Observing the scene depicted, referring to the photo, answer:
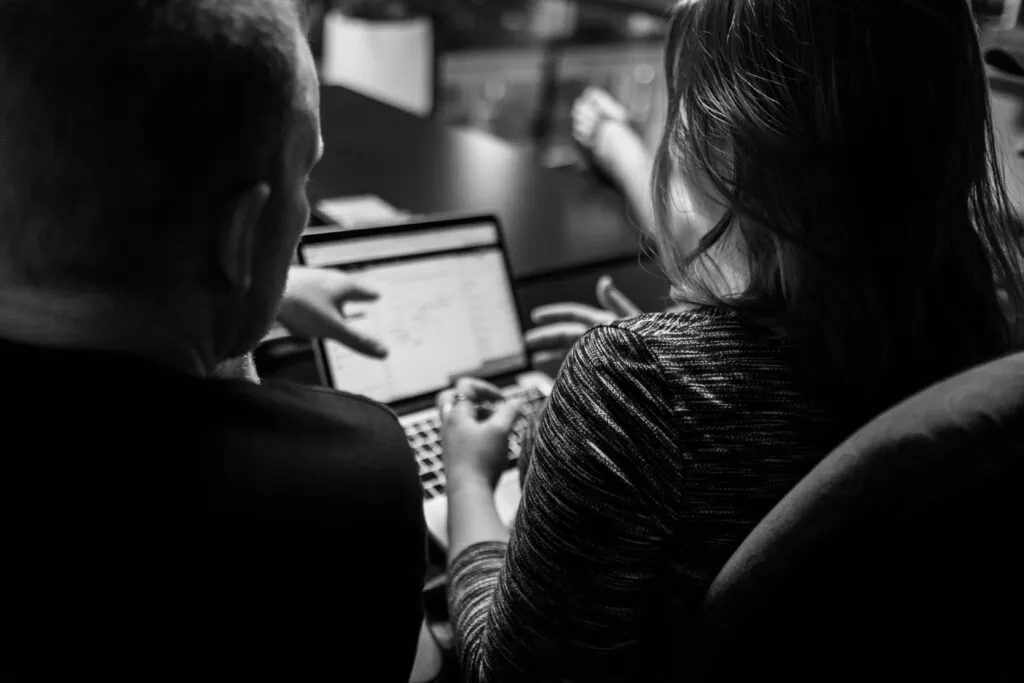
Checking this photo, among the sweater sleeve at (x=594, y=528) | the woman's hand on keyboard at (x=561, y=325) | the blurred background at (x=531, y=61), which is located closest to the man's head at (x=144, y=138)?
the sweater sleeve at (x=594, y=528)

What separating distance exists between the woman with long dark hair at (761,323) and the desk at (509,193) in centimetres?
83

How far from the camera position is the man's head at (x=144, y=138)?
17.3 inches

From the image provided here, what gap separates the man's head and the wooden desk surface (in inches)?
43.5

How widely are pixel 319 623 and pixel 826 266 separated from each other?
44cm

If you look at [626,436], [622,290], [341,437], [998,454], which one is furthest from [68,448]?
[622,290]

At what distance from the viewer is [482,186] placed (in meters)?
1.97

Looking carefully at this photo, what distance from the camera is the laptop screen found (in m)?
1.15

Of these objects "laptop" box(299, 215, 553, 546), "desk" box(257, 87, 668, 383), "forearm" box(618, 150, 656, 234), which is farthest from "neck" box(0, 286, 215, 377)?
"forearm" box(618, 150, 656, 234)

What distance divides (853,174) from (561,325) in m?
0.72

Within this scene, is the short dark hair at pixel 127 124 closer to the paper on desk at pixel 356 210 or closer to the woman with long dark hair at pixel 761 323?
the woman with long dark hair at pixel 761 323

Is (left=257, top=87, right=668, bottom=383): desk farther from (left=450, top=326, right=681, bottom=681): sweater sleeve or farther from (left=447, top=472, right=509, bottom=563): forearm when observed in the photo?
(left=450, top=326, right=681, bottom=681): sweater sleeve

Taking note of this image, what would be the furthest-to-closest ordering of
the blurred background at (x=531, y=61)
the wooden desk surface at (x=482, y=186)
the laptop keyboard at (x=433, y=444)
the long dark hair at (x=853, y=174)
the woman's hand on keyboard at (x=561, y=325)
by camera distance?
the blurred background at (x=531, y=61), the wooden desk surface at (x=482, y=186), the woman's hand on keyboard at (x=561, y=325), the laptop keyboard at (x=433, y=444), the long dark hair at (x=853, y=174)

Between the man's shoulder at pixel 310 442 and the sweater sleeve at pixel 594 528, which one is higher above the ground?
the man's shoulder at pixel 310 442

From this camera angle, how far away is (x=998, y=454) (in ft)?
1.53
